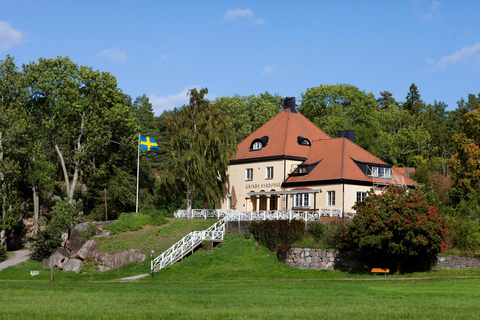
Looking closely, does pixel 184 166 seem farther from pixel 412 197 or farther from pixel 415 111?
pixel 415 111

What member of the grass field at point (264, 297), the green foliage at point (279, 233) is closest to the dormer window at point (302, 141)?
the green foliage at point (279, 233)

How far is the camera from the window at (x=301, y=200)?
2082 inches

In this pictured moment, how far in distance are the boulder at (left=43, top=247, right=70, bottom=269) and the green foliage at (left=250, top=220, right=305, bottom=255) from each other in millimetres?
15385

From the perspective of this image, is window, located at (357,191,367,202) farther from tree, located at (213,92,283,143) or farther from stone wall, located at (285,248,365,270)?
tree, located at (213,92,283,143)

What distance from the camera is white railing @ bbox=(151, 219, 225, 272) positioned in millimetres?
44438

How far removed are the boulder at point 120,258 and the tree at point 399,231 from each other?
15747 millimetres

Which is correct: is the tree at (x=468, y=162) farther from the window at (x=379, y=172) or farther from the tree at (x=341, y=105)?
the tree at (x=341, y=105)

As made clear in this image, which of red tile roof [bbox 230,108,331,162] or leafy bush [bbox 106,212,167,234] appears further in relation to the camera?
red tile roof [bbox 230,108,331,162]

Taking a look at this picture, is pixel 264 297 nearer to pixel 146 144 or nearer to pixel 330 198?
pixel 330 198

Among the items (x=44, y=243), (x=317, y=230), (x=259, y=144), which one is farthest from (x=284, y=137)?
(x=44, y=243)

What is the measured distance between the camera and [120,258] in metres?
46.5

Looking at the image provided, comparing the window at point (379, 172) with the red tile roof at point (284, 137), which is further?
the red tile roof at point (284, 137)

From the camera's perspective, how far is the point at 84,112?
198 ft

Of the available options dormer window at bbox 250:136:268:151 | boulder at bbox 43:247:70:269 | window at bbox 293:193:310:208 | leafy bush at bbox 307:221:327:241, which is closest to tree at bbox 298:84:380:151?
dormer window at bbox 250:136:268:151
